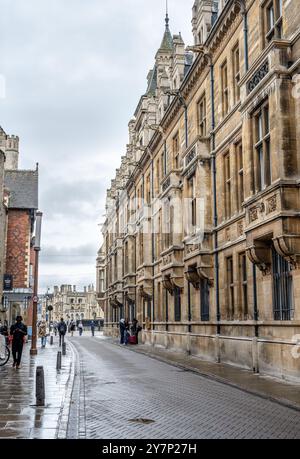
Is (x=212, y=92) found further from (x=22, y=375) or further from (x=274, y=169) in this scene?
(x=22, y=375)

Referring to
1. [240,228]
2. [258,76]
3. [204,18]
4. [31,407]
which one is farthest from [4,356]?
[204,18]

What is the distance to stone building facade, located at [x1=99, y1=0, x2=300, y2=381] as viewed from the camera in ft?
50.6

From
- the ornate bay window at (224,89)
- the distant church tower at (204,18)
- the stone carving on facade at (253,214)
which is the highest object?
the distant church tower at (204,18)

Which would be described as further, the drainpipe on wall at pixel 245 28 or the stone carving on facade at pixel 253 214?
the drainpipe on wall at pixel 245 28

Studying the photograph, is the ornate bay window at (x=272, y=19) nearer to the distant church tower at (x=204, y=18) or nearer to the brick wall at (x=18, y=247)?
the distant church tower at (x=204, y=18)

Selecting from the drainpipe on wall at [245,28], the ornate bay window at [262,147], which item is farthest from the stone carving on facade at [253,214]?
the drainpipe on wall at [245,28]

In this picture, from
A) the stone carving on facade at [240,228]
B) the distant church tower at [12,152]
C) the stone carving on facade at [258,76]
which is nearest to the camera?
the stone carving on facade at [258,76]

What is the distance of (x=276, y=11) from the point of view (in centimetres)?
1741

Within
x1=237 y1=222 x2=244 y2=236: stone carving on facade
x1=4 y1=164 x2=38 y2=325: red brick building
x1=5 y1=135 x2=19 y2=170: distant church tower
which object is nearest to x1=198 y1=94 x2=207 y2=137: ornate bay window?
x1=237 y1=222 x2=244 y2=236: stone carving on facade

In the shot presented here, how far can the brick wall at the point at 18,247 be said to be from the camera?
47438 millimetres

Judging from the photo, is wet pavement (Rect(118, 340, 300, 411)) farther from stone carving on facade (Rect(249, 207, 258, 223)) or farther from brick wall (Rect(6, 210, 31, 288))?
brick wall (Rect(6, 210, 31, 288))

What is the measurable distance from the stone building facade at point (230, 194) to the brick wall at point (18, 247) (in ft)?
43.1
